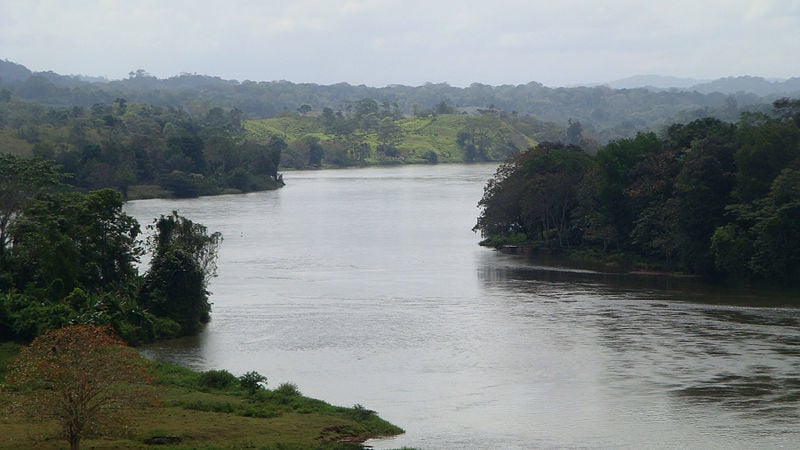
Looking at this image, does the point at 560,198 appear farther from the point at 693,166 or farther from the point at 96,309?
the point at 96,309

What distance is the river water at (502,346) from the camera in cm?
2431

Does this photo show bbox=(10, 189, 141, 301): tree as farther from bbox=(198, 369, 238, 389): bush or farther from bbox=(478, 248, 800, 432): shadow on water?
bbox=(478, 248, 800, 432): shadow on water

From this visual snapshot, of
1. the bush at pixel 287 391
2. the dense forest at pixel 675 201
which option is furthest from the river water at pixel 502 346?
the dense forest at pixel 675 201

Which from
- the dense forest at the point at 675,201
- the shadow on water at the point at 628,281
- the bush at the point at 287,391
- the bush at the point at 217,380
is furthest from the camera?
the dense forest at the point at 675,201

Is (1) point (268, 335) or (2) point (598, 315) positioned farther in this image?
(2) point (598, 315)

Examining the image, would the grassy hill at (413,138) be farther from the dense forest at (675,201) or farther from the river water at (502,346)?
the river water at (502,346)

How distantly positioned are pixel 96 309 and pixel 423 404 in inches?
482

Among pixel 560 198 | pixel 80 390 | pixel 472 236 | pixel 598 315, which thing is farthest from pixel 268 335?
pixel 472 236

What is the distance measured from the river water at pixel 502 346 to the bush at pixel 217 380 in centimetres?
210

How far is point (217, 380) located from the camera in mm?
26781

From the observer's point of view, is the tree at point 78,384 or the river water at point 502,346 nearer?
the tree at point 78,384

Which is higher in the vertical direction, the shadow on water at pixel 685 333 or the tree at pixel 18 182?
the tree at pixel 18 182

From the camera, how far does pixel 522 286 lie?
152 ft

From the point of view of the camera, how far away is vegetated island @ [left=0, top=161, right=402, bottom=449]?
1941 cm
